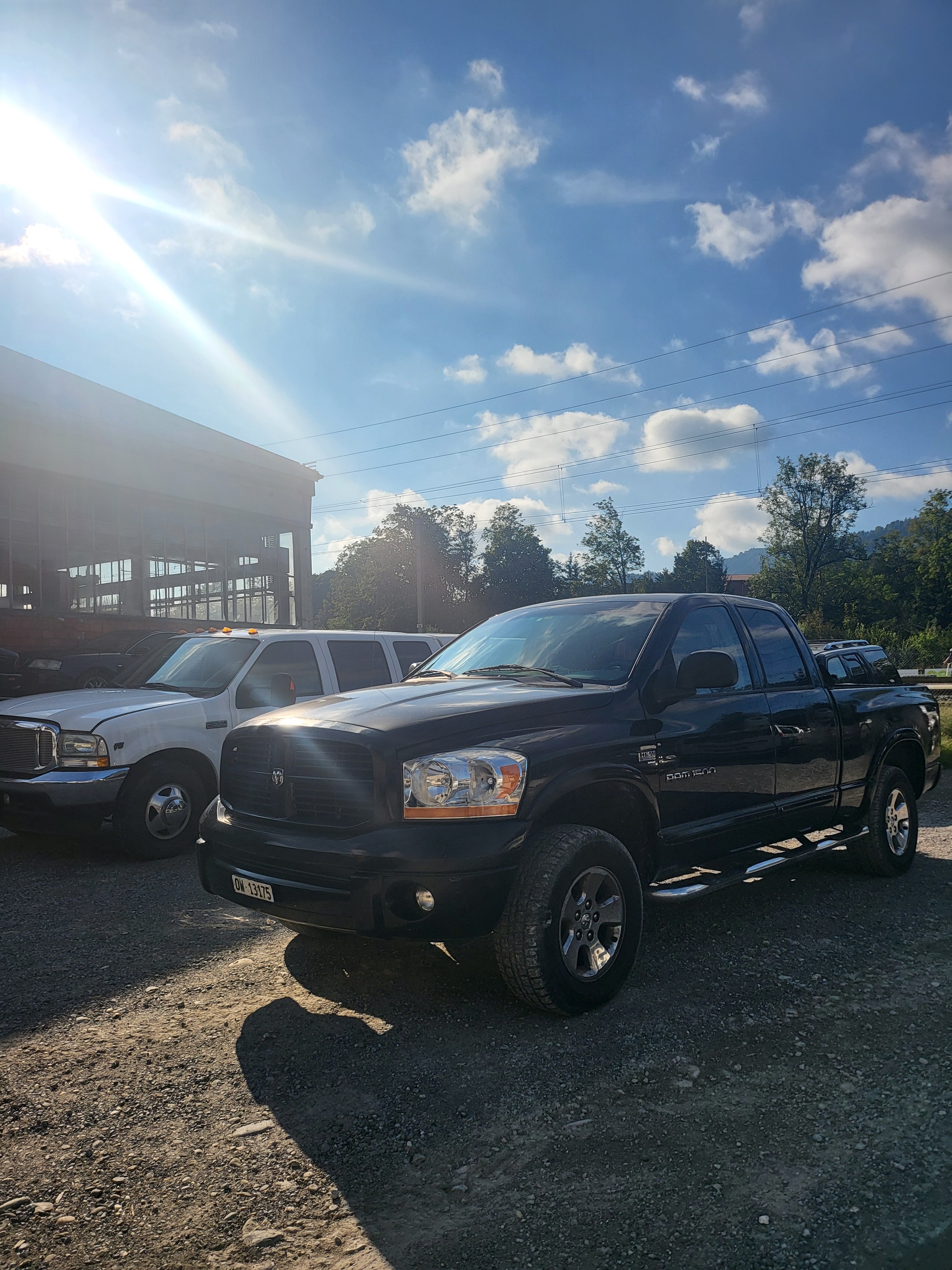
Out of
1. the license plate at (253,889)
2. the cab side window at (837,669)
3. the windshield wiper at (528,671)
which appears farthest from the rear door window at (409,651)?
the license plate at (253,889)

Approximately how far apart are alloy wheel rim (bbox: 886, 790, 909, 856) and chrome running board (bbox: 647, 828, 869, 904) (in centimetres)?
27

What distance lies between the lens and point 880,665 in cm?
819

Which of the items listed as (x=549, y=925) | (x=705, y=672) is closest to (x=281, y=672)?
(x=705, y=672)

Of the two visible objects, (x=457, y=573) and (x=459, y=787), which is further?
(x=457, y=573)

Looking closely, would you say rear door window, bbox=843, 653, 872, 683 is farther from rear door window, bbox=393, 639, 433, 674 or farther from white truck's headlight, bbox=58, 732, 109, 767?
white truck's headlight, bbox=58, 732, 109, 767

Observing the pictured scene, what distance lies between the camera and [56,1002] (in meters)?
3.79

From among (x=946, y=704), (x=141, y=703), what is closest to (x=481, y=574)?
(x=946, y=704)

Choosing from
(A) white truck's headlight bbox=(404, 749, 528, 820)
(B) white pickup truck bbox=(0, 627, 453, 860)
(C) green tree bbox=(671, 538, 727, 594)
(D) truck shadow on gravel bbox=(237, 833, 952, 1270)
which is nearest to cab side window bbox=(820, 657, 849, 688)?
(D) truck shadow on gravel bbox=(237, 833, 952, 1270)

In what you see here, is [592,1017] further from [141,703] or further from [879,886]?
[141,703]

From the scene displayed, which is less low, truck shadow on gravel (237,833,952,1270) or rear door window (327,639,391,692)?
rear door window (327,639,391,692)

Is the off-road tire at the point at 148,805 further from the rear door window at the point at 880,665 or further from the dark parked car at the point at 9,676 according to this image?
the dark parked car at the point at 9,676

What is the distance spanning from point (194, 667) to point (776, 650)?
4886 mm

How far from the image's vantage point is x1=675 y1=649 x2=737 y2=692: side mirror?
4262 millimetres

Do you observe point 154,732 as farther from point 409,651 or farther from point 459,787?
point 459,787
